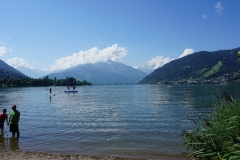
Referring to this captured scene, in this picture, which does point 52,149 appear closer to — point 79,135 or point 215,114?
point 79,135

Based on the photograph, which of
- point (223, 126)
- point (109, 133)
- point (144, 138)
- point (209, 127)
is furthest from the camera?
point (109, 133)

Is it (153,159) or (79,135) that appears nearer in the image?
(153,159)

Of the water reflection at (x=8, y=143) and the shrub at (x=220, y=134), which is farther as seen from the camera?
the water reflection at (x=8, y=143)

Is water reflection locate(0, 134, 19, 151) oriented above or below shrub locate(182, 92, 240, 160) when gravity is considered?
below

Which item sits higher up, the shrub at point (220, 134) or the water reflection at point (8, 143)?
the shrub at point (220, 134)

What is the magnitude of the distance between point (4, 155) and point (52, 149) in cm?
301

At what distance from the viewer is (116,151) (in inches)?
567

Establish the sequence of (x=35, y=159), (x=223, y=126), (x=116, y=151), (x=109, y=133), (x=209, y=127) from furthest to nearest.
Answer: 1. (x=109, y=133)
2. (x=116, y=151)
3. (x=35, y=159)
4. (x=209, y=127)
5. (x=223, y=126)

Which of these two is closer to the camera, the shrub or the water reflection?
the shrub

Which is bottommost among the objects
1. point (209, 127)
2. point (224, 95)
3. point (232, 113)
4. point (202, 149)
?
point (202, 149)

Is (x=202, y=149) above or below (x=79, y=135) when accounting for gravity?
above

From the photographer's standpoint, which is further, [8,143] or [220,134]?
[8,143]

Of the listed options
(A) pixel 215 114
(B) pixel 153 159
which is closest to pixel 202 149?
(A) pixel 215 114

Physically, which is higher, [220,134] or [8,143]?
[220,134]
